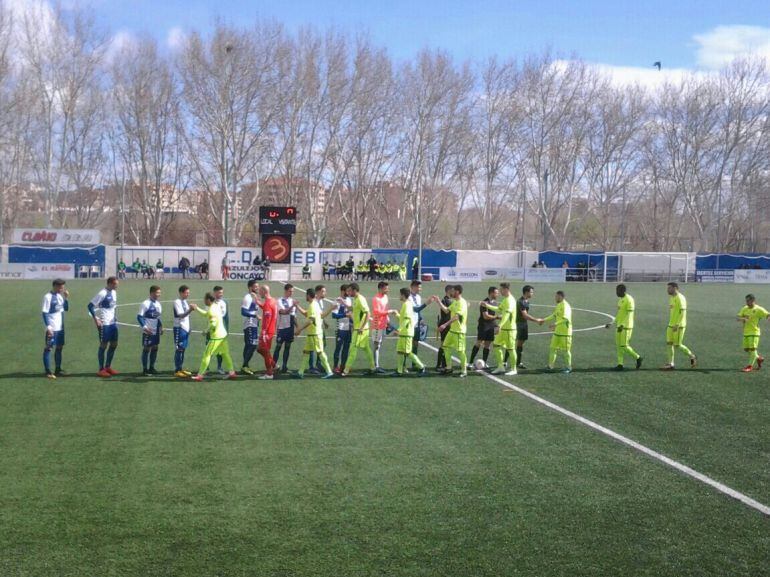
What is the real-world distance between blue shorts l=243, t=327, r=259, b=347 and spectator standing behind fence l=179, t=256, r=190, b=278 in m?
39.7

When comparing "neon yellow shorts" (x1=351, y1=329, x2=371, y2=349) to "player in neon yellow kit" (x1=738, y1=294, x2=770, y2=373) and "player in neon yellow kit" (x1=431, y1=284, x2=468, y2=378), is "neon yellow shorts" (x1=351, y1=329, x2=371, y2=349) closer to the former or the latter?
"player in neon yellow kit" (x1=431, y1=284, x2=468, y2=378)

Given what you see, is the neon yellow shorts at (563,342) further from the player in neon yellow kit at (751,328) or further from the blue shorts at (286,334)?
the blue shorts at (286,334)

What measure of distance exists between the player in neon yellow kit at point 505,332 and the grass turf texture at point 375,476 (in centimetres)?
54

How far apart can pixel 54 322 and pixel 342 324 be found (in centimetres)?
549

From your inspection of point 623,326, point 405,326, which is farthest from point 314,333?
point 623,326

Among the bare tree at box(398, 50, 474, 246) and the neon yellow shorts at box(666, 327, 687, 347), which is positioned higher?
the bare tree at box(398, 50, 474, 246)

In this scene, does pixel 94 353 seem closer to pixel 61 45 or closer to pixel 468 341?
pixel 468 341

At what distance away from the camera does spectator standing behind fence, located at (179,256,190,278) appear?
173 feet

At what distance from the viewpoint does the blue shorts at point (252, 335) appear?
14.8 m

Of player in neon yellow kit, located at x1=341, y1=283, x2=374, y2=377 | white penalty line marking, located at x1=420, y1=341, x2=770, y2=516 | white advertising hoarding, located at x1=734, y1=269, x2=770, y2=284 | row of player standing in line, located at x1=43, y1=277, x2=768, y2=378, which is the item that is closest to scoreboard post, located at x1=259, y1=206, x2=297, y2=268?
row of player standing in line, located at x1=43, y1=277, x2=768, y2=378

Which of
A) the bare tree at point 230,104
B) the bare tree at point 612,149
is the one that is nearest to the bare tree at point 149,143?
the bare tree at point 230,104

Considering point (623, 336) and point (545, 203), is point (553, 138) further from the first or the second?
point (623, 336)

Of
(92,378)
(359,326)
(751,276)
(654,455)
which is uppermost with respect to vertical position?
(751,276)

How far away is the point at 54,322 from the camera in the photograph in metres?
14.2
